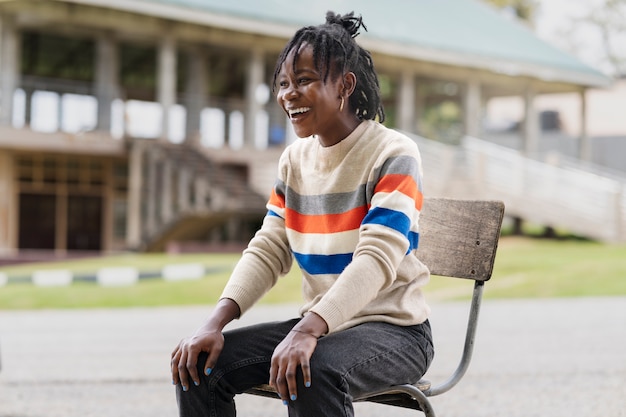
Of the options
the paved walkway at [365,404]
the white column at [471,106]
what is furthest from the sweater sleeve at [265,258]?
the white column at [471,106]

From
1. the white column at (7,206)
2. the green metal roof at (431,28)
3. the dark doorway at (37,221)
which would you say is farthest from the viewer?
the dark doorway at (37,221)

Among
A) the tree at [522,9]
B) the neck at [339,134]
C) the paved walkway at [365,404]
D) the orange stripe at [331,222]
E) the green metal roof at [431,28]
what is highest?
the tree at [522,9]

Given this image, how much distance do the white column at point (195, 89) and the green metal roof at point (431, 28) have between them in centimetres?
213

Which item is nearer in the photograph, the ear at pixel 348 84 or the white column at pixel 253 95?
the ear at pixel 348 84

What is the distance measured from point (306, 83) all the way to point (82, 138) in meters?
19.5

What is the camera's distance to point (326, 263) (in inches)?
122

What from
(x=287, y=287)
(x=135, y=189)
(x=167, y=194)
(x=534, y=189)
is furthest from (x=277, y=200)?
(x=534, y=189)

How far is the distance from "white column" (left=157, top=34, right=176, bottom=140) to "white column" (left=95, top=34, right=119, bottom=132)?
1.06 m

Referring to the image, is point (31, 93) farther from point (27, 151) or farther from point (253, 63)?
point (253, 63)

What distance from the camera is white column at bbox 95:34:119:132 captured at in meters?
22.7

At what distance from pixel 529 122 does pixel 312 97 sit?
2810cm

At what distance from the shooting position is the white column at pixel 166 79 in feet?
76.2

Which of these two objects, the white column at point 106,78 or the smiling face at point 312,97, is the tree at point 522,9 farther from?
the smiling face at point 312,97

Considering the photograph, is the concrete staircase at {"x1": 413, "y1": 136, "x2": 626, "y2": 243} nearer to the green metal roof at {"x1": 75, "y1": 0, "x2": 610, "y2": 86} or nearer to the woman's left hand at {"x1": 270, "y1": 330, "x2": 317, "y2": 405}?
the green metal roof at {"x1": 75, "y1": 0, "x2": 610, "y2": 86}
